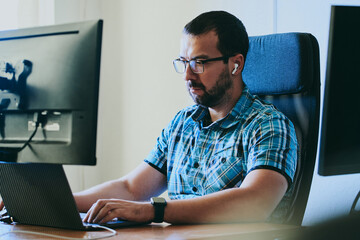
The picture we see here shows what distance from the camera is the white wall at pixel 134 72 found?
2705mm

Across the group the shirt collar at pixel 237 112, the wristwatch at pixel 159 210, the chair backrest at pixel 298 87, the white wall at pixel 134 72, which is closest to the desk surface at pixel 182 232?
the wristwatch at pixel 159 210

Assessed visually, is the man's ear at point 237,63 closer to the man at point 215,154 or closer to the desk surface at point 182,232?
the man at point 215,154

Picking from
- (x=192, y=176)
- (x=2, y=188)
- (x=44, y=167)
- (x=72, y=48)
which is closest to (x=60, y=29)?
(x=72, y=48)

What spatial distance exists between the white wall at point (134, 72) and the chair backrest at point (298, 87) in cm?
76

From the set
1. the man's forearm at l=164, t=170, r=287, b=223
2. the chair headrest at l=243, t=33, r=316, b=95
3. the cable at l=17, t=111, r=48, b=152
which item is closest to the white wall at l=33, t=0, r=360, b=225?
the chair headrest at l=243, t=33, r=316, b=95

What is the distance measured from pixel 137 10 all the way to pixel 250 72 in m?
1.57

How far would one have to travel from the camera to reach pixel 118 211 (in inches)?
44.6

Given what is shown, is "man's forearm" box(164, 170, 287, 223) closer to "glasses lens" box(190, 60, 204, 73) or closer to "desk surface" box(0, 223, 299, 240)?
Result: "desk surface" box(0, 223, 299, 240)

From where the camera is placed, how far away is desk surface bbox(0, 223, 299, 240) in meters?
1.01

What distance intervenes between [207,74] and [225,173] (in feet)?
1.12

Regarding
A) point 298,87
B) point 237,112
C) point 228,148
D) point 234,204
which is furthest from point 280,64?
point 234,204

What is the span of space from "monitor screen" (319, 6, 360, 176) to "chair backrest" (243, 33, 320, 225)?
1.23 ft

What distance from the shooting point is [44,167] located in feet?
3.40

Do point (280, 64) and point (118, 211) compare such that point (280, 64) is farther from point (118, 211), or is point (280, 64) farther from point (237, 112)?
point (118, 211)
